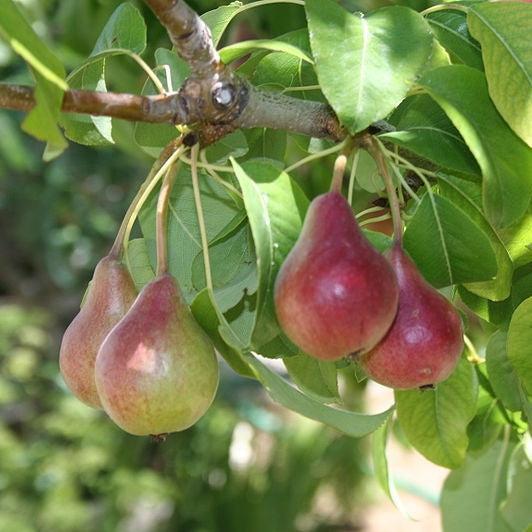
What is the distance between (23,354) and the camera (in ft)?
11.2

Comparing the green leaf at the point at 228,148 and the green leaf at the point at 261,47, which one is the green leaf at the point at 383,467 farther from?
the green leaf at the point at 261,47

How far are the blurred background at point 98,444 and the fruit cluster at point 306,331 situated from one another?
1967 millimetres

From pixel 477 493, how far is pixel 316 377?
428 mm

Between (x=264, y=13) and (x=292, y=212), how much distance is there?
0.94m

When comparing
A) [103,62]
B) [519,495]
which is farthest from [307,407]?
[519,495]

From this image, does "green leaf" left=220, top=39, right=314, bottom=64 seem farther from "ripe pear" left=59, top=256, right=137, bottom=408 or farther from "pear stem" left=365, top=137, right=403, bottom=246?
"ripe pear" left=59, top=256, right=137, bottom=408

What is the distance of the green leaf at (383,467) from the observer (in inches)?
39.0

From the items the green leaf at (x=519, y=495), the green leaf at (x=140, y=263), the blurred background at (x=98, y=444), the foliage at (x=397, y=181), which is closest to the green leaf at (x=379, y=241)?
the foliage at (x=397, y=181)

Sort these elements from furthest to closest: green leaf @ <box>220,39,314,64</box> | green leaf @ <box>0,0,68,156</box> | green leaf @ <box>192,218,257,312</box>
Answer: green leaf @ <box>192,218,257,312</box> < green leaf @ <box>220,39,314,64</box> < green leaf @ <box>0,0,68,156</box>

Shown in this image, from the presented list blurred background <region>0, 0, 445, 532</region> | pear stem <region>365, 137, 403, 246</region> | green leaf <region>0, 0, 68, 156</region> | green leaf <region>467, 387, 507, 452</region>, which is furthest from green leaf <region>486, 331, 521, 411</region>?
blurred background <region>0, 0, 445, 532</region>

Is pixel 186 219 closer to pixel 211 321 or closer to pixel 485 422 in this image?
pixel 211 321

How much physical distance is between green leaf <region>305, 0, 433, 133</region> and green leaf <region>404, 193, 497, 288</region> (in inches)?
4.4

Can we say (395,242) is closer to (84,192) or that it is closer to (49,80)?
(49,80)

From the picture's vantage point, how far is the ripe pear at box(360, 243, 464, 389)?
63cm
